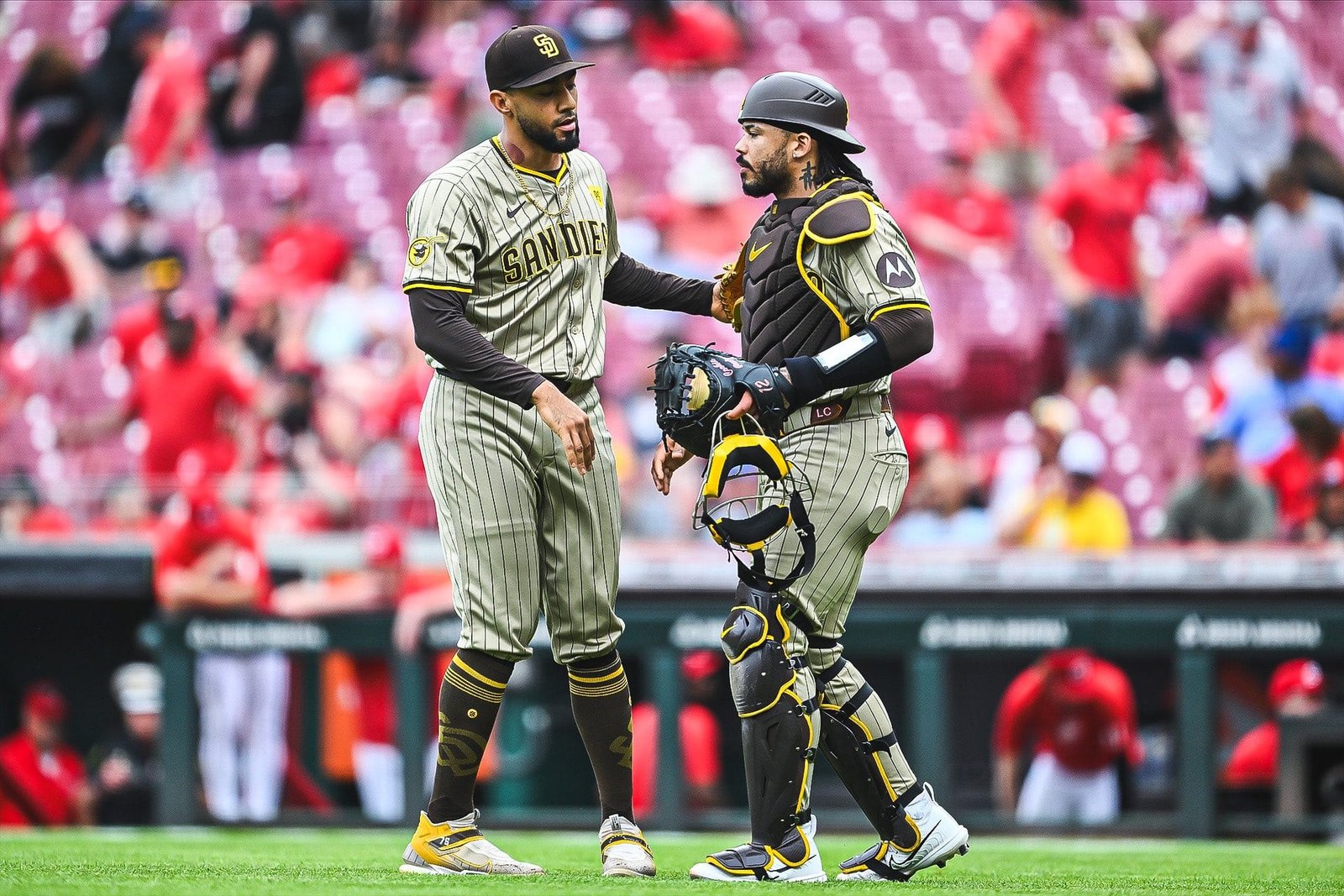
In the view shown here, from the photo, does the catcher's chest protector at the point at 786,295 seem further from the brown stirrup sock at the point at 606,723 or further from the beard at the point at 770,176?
the brown stirrup sock at the point at 606,723

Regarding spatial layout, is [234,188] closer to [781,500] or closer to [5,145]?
[5,145]

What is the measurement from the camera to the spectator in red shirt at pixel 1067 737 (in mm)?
6746

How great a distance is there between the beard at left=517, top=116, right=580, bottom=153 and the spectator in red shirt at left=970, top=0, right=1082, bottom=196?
22.4 ft

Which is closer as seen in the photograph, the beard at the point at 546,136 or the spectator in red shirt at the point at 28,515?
the beard at the point at 546,136

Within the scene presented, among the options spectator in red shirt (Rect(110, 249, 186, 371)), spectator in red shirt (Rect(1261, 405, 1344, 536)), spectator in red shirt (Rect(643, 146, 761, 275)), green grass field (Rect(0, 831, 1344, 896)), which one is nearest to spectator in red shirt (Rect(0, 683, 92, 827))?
green grass field (Rect(0, 831, 1344, 896))

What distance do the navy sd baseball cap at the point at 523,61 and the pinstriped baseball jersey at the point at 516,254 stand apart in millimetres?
182

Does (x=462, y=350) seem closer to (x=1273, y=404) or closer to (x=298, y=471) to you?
(x=298, y=471)

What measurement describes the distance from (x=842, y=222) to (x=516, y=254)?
768 millimetres

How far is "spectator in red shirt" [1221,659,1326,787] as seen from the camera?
261 inches

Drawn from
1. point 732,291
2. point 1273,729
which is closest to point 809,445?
point 732,291

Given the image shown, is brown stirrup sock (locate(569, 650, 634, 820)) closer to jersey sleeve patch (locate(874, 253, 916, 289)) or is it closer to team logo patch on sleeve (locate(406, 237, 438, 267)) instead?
team logo patch on sleeve (locate(406, 237, 438, 267))

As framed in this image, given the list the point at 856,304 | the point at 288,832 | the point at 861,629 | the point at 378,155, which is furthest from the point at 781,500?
the point at 378,155

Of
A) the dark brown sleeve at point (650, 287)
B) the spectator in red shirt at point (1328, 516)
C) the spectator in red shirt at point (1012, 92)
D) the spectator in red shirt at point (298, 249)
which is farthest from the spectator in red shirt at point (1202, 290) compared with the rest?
the dark brown sleeve at point (650, 287)

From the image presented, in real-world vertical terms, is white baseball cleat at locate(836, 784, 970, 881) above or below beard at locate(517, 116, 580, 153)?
below
